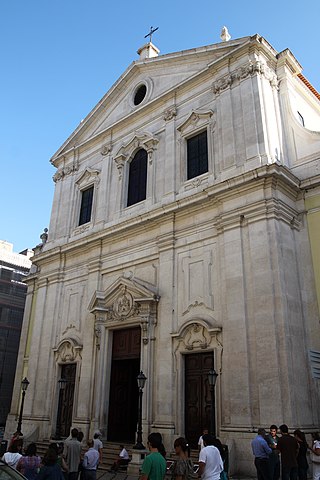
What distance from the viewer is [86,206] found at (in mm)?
22359

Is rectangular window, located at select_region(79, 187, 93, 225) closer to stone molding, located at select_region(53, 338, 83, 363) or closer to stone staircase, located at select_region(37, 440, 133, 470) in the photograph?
stone molding, located at select_region(53, 338, 83, 363)

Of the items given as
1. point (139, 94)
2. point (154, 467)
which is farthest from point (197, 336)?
point (139, 94)

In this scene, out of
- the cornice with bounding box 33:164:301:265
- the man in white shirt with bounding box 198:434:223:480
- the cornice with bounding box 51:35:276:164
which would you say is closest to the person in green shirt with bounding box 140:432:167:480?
the man in white shirt with bounding box 198:434:223:480

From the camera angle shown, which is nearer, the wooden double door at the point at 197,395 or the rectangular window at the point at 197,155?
the wooden double door at the point at 197,395

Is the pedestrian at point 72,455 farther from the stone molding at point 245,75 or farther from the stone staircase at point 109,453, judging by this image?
the stone molding at point 245,75

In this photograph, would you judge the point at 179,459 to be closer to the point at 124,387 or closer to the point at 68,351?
the point at 124,387

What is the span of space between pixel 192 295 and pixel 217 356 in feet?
7.68

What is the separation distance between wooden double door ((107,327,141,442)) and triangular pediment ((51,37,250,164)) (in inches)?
417

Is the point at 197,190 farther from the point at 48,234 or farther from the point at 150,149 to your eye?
the point at 48,234

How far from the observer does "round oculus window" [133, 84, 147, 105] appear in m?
21.8

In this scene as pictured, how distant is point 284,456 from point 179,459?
4.17 meters

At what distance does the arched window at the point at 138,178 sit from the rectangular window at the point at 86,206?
2903 mm

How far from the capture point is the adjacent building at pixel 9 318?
3117 cm

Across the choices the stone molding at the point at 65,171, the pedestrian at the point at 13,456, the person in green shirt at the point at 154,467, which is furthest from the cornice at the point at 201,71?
the pedestrian at the point at 13,456
